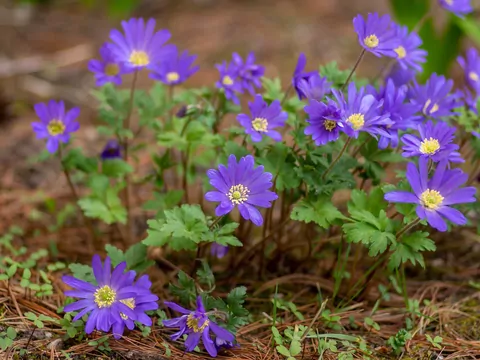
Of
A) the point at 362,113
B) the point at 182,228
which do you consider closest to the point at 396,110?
the point at 362,113

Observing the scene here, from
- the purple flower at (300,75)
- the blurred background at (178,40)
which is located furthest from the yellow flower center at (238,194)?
the blurred background at (178,40)

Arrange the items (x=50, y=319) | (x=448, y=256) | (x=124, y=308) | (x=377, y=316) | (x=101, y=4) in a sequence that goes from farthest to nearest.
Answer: (x=101, y=4), (x=448, y=256), (x=377, y=316), (x=50, y=319), (x=124, y=308)

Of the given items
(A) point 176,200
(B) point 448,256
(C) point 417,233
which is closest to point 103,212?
(A) point 176,200

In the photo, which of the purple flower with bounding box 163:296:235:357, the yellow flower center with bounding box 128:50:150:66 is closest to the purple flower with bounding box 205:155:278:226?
the purple flower with bounding box 163:296:235:357

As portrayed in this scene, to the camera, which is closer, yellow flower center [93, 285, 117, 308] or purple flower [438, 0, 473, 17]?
yellow flower center [93, 285, 117, 308]

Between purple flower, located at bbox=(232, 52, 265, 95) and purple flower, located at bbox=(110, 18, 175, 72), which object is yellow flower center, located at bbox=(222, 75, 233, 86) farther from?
purple flower, located at bbox=(110, 18, 175, 72)

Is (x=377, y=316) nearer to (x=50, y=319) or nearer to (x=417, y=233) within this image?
(x=417, y=233)

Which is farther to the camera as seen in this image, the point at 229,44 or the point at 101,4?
the point at 101,4
